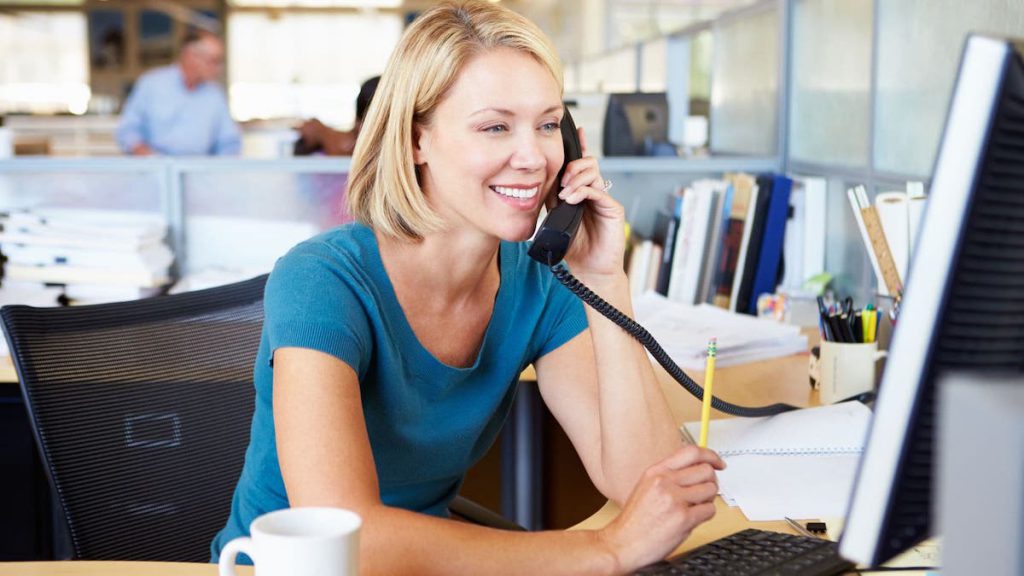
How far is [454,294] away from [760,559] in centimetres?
53

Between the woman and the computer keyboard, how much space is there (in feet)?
0.51

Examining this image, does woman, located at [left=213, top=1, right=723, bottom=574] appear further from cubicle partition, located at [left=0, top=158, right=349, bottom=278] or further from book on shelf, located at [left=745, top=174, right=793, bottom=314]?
cubicle partition, located at [left=0, top=158, right=349, bottom=278]

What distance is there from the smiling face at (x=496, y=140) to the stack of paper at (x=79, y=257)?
4.42 feet

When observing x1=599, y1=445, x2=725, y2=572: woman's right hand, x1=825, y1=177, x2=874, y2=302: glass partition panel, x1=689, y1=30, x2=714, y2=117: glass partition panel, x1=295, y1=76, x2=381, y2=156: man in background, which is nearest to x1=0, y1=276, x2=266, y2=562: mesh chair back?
x1=599, y1=445, x2=725, y2=572: woman's right hand

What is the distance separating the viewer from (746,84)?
302 cm

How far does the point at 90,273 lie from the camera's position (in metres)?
2.40

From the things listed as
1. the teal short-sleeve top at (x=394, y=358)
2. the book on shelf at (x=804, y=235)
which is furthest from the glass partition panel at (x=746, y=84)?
the teal short-sleeve top at (x=394, y=358)

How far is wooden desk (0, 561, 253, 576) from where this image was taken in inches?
37.4

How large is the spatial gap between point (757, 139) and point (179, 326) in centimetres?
185

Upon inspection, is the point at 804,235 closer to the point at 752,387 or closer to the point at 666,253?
the point at 666,253

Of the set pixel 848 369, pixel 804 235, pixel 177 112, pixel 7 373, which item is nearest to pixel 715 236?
pixel 804 235

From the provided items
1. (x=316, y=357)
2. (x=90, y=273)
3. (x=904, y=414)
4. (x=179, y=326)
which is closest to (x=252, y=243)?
(x=90, y=273)

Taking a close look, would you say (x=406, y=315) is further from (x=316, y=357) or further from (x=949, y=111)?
(x=949, y=111)

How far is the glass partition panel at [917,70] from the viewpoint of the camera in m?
1.69
